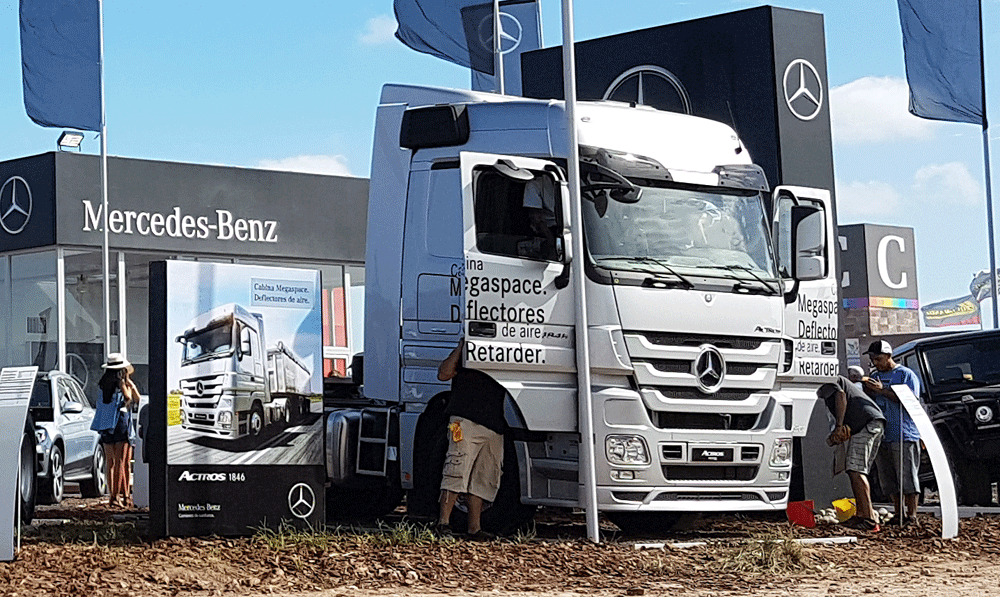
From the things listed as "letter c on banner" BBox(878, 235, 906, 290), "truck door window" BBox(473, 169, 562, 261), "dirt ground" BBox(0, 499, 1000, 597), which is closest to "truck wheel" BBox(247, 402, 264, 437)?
"dirt ground" BBox(0, 499, 1000, 597)

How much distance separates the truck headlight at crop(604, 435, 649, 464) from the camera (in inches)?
462

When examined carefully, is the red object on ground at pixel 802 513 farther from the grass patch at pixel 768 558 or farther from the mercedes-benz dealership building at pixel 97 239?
the mercedes-benz dealership building at pixel 97 239

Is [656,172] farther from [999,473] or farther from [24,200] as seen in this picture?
[24,200]

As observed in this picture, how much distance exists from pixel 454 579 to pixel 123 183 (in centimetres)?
2085

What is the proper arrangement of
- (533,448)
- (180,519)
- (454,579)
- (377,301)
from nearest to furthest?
(454,579)
(180,519)
(533,448)
(377,301)

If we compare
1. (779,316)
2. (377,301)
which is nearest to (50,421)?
(377,301)

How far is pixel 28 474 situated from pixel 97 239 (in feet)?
47.9

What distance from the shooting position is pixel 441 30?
74.9 ft

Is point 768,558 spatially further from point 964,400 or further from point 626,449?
point 964,400

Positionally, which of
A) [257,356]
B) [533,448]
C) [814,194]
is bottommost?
[533,448]

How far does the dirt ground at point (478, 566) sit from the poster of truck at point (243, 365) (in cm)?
74

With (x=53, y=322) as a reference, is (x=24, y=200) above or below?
above

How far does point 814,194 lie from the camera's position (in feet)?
43.3

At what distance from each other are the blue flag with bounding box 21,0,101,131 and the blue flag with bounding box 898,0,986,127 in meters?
13.5
